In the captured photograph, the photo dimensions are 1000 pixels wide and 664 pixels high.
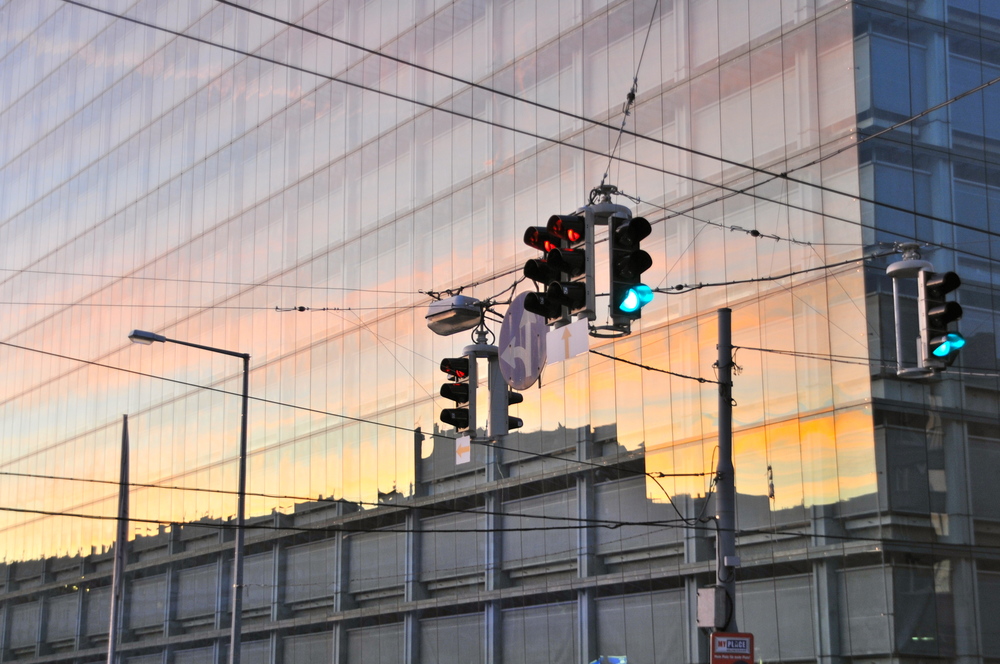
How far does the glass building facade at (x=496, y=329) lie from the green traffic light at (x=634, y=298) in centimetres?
542

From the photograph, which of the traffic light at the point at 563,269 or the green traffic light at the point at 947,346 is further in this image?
the green traffic light at the point at 947,346

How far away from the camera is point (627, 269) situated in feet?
40.9

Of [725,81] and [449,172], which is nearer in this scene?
[725,81]

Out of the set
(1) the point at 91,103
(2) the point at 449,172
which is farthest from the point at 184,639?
(1) the point at 91,103

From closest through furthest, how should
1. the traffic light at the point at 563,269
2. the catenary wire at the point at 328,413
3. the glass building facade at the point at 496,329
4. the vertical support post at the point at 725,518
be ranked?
the traffic light at the point at 563,269
the vertical support post at the point at 725,518
the glass building facade at the point at 496,329
the catenary wire at the point at 328,413

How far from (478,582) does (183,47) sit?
29.0m

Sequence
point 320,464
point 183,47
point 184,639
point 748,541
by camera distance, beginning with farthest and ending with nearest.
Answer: point 183,47
point 184,639
point 320,464
point 748,541

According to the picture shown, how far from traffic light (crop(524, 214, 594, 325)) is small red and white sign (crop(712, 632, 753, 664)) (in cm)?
629

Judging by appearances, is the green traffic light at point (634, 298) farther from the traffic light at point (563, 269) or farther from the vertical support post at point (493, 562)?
the vertical support post at point (493, 562)

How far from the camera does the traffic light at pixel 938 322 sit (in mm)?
14180

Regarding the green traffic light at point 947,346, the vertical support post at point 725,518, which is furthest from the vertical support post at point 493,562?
the green traffic light at point 947,346

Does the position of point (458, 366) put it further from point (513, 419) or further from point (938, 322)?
point (938, 322)

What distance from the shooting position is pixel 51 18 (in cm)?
6538

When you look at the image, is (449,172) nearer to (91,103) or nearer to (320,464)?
(320,464)
